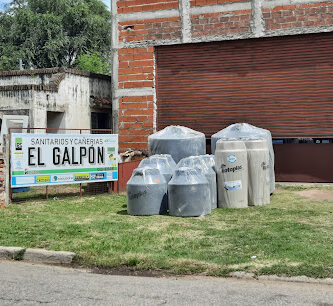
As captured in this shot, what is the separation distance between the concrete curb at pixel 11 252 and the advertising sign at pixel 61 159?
4.81 metres

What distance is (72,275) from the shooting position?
7117 millimetres

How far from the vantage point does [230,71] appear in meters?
17.5

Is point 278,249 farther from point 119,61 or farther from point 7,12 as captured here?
point 7,12

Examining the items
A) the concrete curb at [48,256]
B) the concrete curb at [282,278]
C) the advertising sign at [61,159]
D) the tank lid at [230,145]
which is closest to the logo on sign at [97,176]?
the advertising sign at [61,159]

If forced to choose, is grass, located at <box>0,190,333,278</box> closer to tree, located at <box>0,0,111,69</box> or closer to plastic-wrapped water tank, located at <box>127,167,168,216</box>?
plastic-wrapped water tank, located at <box>127,167,168,216</box>

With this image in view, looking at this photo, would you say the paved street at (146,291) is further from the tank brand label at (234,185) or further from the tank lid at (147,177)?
the tank brand label at (234,185)

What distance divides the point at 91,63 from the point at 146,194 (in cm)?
3725

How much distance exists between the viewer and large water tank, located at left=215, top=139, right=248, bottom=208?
12.4 m

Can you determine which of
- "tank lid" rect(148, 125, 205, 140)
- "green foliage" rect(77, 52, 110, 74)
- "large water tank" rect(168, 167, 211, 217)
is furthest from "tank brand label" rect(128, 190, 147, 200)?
"green foliage" rect(77, 52, 110, 74)

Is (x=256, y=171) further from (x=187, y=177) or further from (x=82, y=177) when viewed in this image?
(x=82, y=177)

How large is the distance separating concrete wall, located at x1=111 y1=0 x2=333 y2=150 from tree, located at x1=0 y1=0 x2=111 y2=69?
3105 centimetres

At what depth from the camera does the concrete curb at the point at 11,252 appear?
8.20 m

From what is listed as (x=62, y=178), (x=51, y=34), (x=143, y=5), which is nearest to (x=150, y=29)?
(x=143, y=5)

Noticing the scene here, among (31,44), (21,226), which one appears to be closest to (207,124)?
(21,226)
